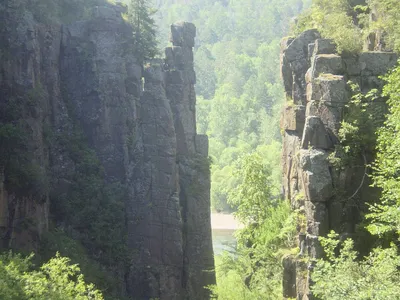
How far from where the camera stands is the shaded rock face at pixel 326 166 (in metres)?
27.0

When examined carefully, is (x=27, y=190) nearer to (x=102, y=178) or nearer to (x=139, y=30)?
(x=102, y=178)

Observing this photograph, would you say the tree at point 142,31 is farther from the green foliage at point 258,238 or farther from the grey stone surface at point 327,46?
the grey stone surface at point 327,46

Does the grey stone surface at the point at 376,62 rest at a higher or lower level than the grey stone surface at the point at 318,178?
higher

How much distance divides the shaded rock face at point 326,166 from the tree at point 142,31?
24.6 metres

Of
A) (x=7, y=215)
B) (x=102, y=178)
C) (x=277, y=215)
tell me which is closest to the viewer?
(x=277, y=215)

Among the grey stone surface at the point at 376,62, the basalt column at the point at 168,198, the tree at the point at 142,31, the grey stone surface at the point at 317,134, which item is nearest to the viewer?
the grey stone surface at the point at 317,134

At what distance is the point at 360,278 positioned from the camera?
21891mm

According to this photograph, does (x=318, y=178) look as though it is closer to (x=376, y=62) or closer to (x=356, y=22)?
(x=376, y=62)

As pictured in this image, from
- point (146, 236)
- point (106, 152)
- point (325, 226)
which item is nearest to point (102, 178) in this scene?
point (106, 152)

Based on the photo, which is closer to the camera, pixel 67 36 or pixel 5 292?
pixel 5 292

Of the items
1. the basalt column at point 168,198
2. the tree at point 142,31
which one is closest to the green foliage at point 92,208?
the basalt column at point 168,198

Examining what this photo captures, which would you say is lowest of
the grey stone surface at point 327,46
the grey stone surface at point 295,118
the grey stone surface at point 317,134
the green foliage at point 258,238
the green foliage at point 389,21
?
the green foliage at point 258,238

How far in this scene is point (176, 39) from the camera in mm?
56438

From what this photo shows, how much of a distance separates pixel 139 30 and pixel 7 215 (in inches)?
857
